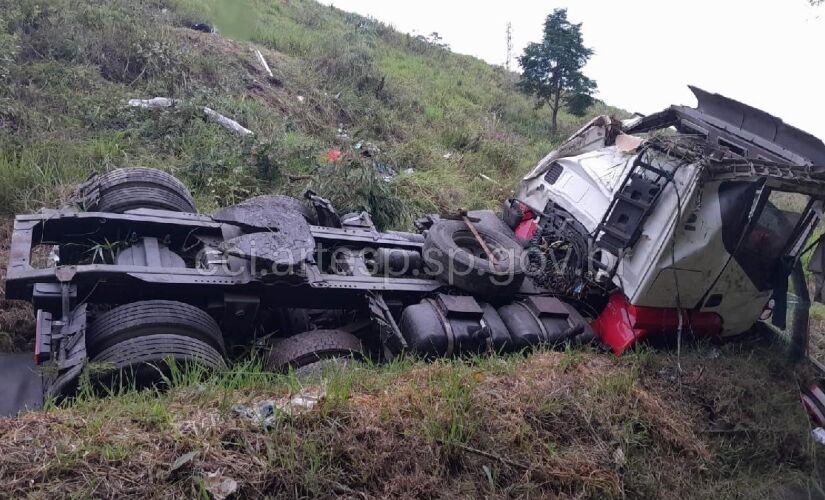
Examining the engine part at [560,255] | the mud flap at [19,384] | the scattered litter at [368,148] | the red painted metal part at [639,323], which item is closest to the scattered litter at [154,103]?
the scattered litter at [368,148]

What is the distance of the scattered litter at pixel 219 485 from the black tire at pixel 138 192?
2.58 meters

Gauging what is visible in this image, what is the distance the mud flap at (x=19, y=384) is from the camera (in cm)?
334

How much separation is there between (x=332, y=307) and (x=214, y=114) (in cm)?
440

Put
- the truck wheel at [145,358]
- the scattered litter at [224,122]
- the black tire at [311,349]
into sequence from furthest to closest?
1. the scattered litter at [224,122]
2. the black tire at [311,349]
3. the truck wheel at [145,358]

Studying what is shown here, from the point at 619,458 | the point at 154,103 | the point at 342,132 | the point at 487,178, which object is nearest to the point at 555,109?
the point at 487,178

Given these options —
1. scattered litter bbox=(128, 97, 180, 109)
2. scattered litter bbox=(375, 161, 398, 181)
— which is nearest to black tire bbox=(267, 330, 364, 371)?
scattered litter bbox=(375, 161, 398, 181)

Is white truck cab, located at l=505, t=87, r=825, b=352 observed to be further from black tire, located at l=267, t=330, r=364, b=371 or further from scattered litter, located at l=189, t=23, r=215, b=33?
scattered litter, located at l=189, t=23, r=215, b=33

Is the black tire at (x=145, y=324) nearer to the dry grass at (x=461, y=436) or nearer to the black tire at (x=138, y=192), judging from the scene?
the dry grass at (x=461, y=436)

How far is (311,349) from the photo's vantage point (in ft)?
12.3

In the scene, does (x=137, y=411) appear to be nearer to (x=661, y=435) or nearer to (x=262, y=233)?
(x=262, y=233)

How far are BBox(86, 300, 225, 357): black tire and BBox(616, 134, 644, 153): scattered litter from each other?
12.0 feet

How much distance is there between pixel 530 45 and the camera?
14.1 m

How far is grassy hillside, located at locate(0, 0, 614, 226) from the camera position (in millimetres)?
6180

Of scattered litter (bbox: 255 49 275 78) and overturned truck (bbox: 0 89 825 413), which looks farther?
scattered litter (bbox: 255 49 275 78)
